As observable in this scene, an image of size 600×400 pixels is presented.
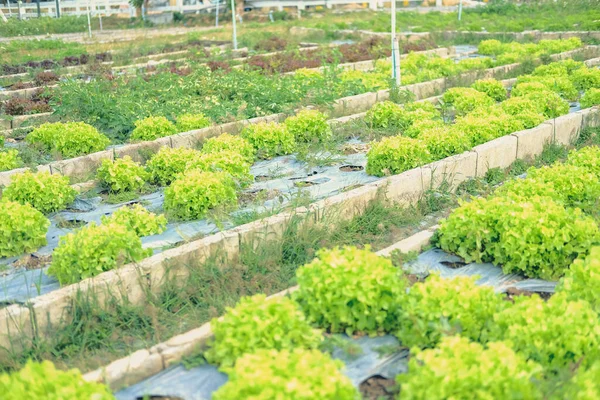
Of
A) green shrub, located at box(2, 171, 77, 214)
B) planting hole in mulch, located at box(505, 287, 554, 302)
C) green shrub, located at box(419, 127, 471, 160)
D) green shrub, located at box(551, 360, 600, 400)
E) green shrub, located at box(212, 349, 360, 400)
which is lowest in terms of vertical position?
planting hole in mulch, located at box(505, 287, 554, 302)

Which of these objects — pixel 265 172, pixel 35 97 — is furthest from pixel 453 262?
pixel 35 97

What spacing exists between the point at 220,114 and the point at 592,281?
687 centimetres

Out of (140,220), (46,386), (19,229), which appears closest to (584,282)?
(46,386)

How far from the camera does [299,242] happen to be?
6.54m

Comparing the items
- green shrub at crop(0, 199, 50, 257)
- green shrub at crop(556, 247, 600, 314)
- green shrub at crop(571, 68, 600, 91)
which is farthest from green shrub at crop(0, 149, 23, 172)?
green shrub at crop(571, 68, 600, 91)

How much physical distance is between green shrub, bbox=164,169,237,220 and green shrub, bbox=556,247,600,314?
3408 millimetres

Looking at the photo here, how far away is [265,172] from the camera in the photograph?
29.7 feet

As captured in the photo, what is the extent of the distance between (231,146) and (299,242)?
2.75 m

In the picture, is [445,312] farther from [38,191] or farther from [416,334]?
[38,191]

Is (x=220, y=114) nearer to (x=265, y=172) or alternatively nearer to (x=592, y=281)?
(x=265, y=172)

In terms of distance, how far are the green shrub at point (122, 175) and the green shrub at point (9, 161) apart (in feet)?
3.53

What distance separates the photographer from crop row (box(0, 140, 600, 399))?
154 inches

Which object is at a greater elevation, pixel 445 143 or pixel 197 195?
pixel 445 143

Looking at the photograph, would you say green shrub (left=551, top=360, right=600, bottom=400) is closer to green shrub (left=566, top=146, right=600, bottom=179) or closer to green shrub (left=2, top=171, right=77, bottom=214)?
green shrub (left=566, top=146, right=600, bottom=179)
